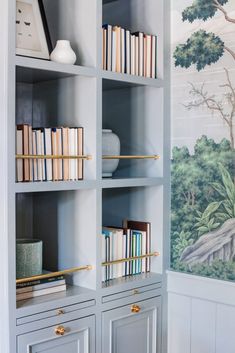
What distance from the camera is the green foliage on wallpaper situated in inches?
89.4

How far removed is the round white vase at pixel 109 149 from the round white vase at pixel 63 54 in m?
0.43

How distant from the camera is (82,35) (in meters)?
2.18

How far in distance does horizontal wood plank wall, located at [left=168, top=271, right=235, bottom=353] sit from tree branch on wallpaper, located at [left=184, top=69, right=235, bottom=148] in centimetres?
68

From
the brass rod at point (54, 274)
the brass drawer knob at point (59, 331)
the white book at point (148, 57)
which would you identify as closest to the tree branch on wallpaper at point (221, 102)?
the white book at point (148, 57)

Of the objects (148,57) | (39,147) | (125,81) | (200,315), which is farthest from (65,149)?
(200,315)

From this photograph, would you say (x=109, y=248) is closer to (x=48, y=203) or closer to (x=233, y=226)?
(x=48, y=203)

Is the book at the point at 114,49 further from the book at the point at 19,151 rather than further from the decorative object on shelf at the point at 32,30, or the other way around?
the book at the point at 19,151

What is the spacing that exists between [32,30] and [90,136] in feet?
1.64

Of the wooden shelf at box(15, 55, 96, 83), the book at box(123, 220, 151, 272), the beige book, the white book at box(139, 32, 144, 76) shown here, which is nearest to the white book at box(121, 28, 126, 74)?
the white book at box(139, 32, 144, 76)

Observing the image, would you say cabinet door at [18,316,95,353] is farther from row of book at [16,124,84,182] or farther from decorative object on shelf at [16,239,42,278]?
row of book at [16,124,84,182]

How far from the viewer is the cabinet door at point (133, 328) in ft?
7.30

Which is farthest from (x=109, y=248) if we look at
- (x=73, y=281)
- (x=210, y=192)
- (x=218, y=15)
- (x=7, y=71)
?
(x=218, y=15)

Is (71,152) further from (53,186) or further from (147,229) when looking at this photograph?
(147,229)

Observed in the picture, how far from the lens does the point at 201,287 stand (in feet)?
7.70
